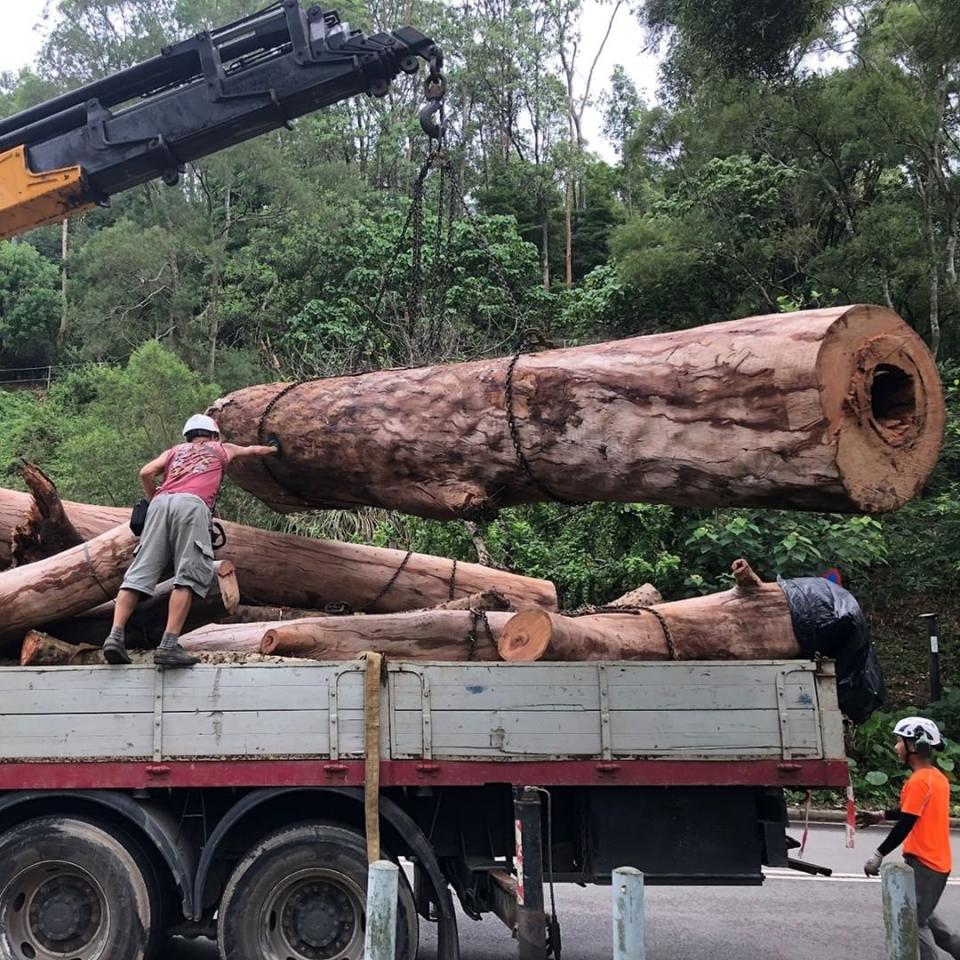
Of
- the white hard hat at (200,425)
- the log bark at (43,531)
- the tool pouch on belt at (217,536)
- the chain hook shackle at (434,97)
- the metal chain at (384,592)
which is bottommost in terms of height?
the metal chain at (384,592)

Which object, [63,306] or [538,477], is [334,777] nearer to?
[538,477]

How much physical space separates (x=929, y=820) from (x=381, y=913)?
3002 millimetres

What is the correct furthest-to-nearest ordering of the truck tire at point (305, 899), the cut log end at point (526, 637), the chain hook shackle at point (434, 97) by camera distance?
the chain hook shackle at point (434, 97) → the cut log end at point (526, 637) → the truck tire at point (305, 899)

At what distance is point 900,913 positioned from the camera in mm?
3291

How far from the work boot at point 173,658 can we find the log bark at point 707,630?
158 centimetres

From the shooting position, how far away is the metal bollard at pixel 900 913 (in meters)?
3.28

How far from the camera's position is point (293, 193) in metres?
26.1

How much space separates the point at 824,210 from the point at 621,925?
51.3 feet

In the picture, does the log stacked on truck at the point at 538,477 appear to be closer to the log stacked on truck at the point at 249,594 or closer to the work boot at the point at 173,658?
the log stacked on truck at the point at 249,594

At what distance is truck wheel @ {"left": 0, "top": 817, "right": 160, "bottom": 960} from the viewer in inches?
181

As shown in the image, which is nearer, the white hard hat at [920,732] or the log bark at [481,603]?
the white hard hat at [920,732]

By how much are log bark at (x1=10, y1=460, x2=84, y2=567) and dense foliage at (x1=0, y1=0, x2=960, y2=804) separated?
285 cm

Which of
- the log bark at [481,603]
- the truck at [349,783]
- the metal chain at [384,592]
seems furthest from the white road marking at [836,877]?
the metal chain at [384,592]

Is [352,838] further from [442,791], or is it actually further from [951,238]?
[951,238]
